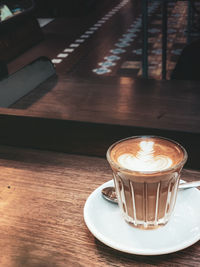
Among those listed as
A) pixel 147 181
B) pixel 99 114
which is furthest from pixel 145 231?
pixel 99 114

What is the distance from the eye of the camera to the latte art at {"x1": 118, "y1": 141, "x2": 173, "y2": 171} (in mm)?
541

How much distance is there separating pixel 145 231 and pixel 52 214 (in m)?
0.16

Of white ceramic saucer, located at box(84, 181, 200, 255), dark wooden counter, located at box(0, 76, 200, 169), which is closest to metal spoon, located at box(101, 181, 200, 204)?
white ceramic saucer, located at box(84, 181, 200, 255)

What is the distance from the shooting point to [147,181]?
1.66 ft

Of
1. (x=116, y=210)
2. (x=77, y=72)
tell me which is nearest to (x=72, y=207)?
(x=116, y=210)

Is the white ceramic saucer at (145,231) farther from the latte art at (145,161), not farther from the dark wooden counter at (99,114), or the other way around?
the dark wooden counter at (99,114)

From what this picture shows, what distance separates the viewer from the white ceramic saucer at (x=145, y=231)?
464 mm

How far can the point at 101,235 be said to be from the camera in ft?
1.59

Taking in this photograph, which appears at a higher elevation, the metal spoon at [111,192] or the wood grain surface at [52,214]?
the metal spoon at [111,192]

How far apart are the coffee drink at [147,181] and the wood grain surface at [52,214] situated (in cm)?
7

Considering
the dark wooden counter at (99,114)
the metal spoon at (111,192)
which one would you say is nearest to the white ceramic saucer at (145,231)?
the metal spoon at (111,192)

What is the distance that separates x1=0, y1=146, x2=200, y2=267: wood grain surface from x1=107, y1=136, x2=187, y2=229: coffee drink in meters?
0.07

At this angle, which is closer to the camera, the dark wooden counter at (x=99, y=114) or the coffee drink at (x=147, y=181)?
the coffee drink at (x=147, y=181)

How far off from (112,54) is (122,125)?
328 centimetres
